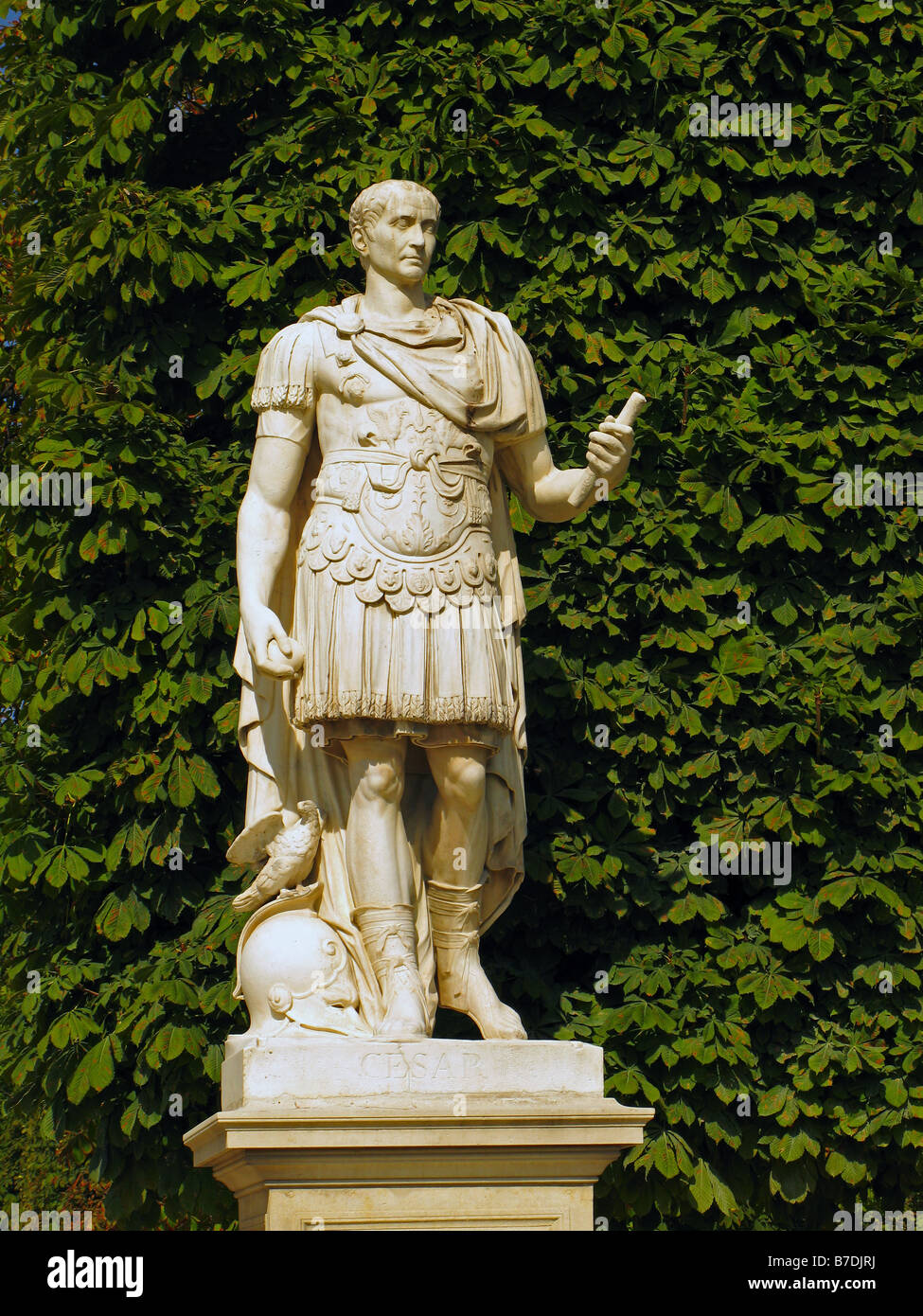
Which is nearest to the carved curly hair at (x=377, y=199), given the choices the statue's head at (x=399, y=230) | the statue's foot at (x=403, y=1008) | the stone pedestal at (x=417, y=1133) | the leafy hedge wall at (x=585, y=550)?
the statue's head at (x=399, y=230)

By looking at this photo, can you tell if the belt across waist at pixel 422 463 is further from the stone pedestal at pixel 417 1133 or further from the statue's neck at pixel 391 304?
the stone pedestal at pixel 417 1133

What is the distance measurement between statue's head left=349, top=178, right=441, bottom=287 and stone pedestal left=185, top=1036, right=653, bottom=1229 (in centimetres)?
260

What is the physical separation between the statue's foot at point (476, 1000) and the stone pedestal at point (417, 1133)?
0.31 m

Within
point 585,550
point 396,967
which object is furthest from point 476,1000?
point 585,550

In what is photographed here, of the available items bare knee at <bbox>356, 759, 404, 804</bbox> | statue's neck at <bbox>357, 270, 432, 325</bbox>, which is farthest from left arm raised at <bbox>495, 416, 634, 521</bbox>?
bare knee at <bbox>356, 759, 404, 804</bbox>

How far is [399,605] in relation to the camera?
22.6ft

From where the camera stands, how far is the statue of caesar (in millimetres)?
6879

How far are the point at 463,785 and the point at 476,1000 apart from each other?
2.40 ft

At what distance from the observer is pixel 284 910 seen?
7.14 metres

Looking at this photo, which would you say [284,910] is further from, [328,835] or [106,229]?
[106,229]

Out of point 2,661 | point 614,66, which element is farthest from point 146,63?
point 2,661

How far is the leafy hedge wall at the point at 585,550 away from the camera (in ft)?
30.0

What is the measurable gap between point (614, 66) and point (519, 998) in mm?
4229

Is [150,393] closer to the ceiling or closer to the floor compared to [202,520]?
closer to the ceiling
